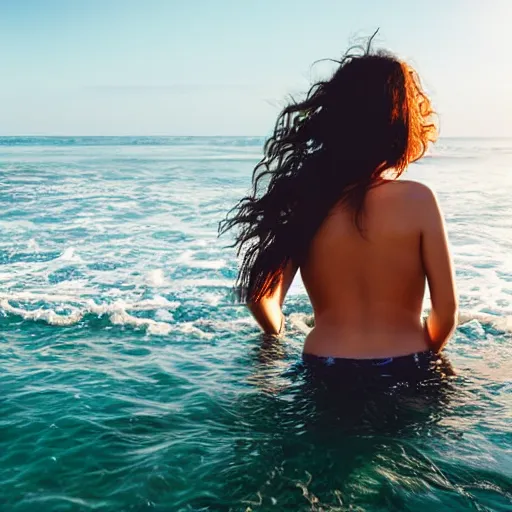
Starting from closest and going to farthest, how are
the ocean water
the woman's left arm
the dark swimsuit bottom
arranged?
the ocean water → the dark swimsuit bottom → the woman's left arm

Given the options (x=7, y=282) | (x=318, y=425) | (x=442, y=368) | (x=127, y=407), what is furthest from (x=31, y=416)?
(x=7, y=282)

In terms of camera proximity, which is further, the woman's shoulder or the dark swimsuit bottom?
the dark swimsuit bottom

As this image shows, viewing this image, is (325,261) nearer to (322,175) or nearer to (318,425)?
(322,175)

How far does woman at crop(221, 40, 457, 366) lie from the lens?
2850 mm

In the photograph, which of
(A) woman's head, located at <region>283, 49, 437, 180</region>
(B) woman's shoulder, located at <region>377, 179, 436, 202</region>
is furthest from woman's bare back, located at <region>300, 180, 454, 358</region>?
(A) woman's head, located at <region>283, 49, 437, 180</region>

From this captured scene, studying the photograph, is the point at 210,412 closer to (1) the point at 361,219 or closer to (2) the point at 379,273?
(2) the point at 379,273

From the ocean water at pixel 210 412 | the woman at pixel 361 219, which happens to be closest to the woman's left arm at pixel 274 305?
the woman at pixel 361 219

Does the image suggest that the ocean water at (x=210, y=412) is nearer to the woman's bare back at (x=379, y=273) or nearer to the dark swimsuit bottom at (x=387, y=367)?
the dark swimsuit bottom at (x=387, y=367)

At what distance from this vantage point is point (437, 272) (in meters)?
2.87

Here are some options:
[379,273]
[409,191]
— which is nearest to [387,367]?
[379,273]

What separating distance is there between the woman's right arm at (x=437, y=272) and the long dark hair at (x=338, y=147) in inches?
10.1

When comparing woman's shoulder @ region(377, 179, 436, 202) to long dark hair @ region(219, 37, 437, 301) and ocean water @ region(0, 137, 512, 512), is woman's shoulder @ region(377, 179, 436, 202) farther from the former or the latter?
ocean water @ region(0, 137, 512, 512)

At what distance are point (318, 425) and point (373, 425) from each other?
209 millimetres

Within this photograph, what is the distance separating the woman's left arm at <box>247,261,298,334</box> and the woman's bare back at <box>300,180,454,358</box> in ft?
0.32
